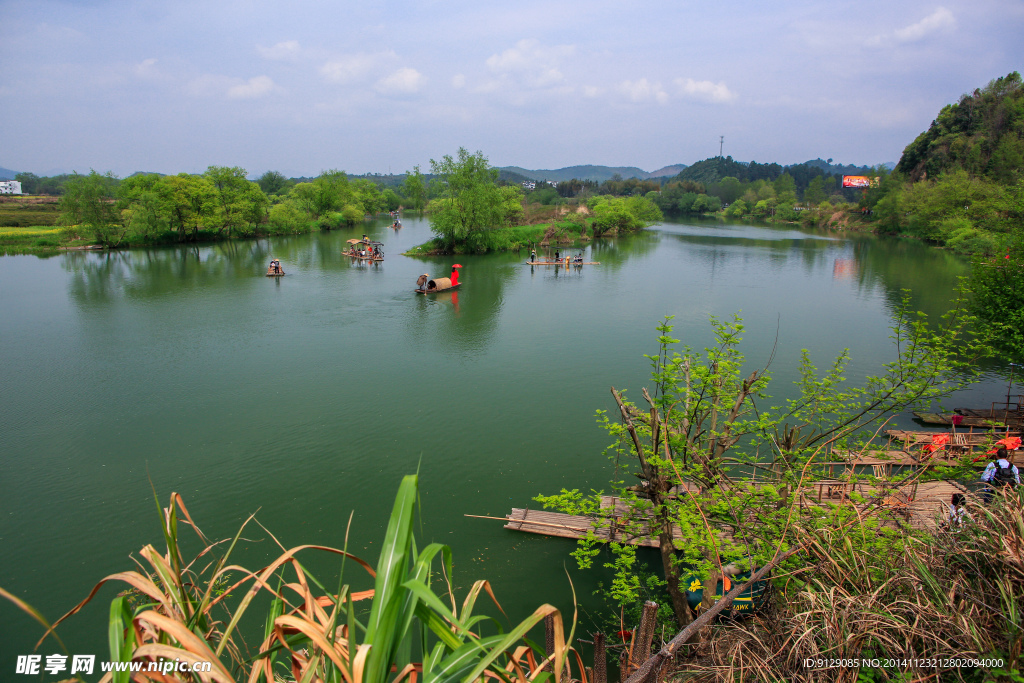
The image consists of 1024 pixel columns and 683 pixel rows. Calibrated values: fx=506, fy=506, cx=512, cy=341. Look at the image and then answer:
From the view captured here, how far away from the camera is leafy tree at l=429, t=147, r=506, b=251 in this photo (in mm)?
39438

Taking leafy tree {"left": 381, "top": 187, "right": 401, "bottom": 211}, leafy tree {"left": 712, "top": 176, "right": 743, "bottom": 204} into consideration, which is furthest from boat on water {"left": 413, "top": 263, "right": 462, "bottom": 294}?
leafy tree {"left": 712, "top": 176, "right": 743, "bottom": 204}

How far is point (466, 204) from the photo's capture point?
39.4 m

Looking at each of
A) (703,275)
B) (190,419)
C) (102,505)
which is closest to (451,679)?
(102,505)

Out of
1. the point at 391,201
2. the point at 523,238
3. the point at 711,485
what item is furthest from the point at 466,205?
the point at 391,201

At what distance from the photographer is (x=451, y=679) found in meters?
1.50

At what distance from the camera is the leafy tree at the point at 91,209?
3959 cm

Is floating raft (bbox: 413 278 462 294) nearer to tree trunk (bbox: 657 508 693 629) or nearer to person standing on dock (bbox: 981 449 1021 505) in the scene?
tree trunk (bbox: 657 508 693 629)

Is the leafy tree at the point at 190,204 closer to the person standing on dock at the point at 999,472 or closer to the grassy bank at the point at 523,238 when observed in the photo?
the grassy bank at the point at 523,238

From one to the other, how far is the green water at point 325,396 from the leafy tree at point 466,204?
972 cm

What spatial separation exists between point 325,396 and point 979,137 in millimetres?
73868

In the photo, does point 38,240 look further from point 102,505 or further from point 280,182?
point 280,182

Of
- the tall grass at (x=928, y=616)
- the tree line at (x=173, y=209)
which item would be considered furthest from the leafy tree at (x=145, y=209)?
the tall grass at (x=928, y=616)

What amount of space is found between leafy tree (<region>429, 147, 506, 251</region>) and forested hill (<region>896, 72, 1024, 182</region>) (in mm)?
50614

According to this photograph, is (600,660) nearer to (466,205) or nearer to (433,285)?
(433,285)
